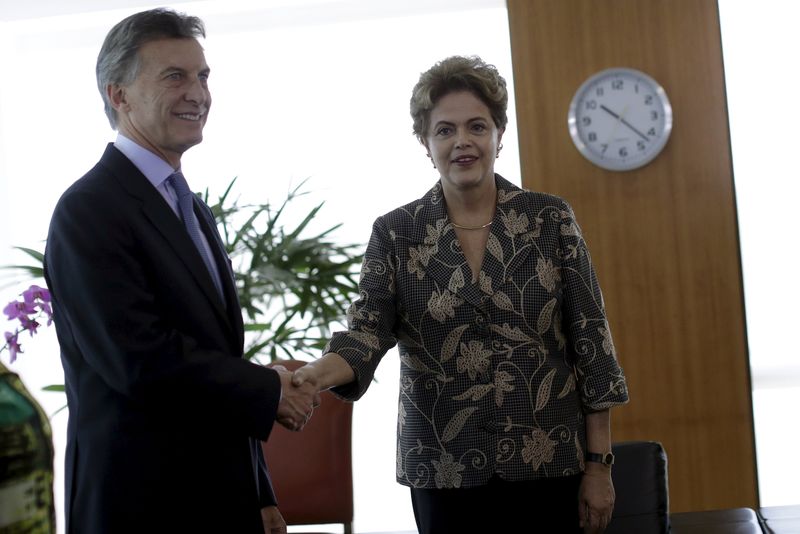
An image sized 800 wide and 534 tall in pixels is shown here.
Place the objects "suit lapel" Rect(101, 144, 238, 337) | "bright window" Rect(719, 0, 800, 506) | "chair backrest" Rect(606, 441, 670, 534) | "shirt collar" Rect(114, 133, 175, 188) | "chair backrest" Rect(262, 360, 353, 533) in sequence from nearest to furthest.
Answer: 1. "suit lapel" Rect(101, 144, 238, 337)
2. "shirt collar" Rect(114, 133, 175, 188)
3. "chair backrest" Rect(606, 441, 670, 534)
4. "chair backrest" Rect(262, 360, 353, 533)
5. "bright window" Rect(719, 0, 800, 506)

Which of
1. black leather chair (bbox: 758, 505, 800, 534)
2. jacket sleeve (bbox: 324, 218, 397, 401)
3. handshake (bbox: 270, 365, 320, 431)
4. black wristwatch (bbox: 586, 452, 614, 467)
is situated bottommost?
black leather chair (bbox: 758, 505, 800, 534)

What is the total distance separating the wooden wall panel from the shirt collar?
3.32 metres

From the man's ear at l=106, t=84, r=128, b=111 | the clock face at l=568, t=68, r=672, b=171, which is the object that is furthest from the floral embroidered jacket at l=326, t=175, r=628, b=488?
the clock face at l=568, t=68, r=672, b=171

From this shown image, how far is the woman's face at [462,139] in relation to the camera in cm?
204

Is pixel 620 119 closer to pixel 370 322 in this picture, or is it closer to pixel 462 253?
pixel 462 253

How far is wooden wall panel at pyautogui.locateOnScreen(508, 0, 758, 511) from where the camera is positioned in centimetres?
470

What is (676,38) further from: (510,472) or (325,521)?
(510,472)

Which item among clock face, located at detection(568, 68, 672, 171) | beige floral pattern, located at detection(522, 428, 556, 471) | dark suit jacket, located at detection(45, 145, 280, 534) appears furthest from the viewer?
clock face, located at detection(568, 68, 672, 171)

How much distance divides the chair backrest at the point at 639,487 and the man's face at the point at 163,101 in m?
1.41

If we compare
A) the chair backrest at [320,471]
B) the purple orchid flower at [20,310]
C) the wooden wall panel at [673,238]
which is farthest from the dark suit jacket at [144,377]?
the wooden wall panel at [673,238]

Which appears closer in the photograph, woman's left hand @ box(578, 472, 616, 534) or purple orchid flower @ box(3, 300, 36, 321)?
woman's left hand @ box(578, 472, 616, 534)

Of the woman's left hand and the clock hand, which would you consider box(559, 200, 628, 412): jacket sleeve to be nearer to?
the woman's left hand

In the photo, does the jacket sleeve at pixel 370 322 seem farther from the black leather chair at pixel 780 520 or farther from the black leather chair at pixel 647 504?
the black leather chair at pixel 780 520

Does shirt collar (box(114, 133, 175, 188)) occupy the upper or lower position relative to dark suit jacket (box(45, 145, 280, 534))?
upper
